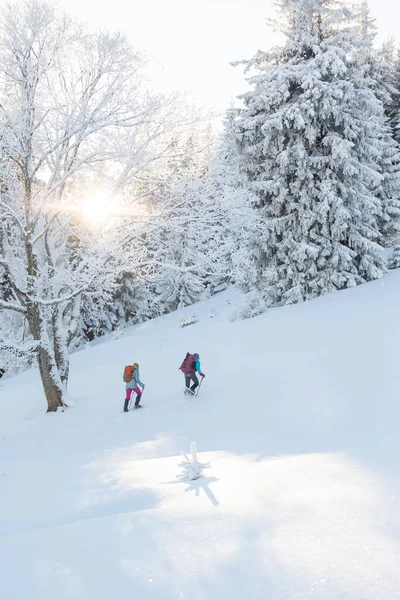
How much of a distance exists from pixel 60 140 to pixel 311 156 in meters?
11.1

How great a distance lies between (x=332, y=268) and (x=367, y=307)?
3.56 meters

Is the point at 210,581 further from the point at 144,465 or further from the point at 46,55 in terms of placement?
the point at 46,55

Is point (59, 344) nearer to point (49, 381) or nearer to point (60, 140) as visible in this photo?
point (49, 381)

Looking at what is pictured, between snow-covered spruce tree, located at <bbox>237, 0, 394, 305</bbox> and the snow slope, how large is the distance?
4.73 meters

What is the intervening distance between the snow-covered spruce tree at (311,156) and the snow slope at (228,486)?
4734 mm

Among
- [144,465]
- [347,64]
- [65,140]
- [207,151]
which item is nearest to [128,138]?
[65,140]

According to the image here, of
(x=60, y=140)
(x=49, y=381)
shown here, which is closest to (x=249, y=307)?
(x=49, y=381)

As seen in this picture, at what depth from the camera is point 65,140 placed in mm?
11266

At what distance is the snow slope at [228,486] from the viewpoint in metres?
3.13

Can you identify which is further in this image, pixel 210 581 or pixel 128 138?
pixel 128 138

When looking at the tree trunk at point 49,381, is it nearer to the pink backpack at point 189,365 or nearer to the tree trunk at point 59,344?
the tree trunk at point 59,344

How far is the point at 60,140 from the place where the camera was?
11.2 metres

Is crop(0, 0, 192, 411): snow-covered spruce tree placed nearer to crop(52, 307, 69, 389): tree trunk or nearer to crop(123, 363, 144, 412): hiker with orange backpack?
crop(52, 307, 69, 389): tree trunk

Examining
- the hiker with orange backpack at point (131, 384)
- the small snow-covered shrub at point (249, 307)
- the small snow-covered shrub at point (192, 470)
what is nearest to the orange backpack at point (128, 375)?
the hiker with orange backpack at point (131, 384)
